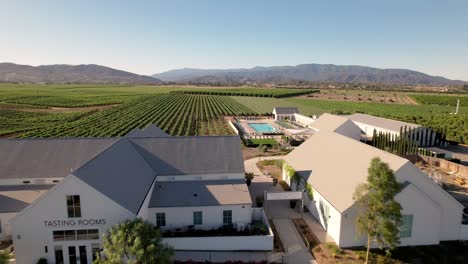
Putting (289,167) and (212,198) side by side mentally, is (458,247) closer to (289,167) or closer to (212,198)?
(289,167)

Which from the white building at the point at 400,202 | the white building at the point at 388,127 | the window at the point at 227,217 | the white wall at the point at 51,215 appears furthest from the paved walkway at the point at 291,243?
the white building at the point at 388,127

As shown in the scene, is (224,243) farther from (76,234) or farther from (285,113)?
(285,113)

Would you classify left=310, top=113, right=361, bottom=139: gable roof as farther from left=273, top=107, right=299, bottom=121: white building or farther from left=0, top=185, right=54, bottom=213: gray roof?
left=0, top=185, right=54, bottom=213: gray roof

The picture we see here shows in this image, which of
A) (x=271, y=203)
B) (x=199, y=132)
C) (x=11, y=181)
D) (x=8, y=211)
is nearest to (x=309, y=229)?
(x=271, y=203)

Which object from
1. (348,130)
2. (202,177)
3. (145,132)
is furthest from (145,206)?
(348,130)

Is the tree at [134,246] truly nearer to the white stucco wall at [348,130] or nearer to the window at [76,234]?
the window at [76,234]

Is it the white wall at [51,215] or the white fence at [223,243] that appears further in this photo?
the white fence at [223,243]

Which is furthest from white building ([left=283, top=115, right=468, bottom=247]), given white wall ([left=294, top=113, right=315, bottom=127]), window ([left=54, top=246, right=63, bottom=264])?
white wall ([left=294, top=113, right=315, bottom=127])

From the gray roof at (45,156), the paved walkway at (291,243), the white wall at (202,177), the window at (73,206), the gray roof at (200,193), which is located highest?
the gray roof at (45,156)

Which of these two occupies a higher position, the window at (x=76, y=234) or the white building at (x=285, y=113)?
the white building at (x=285, y=113)
